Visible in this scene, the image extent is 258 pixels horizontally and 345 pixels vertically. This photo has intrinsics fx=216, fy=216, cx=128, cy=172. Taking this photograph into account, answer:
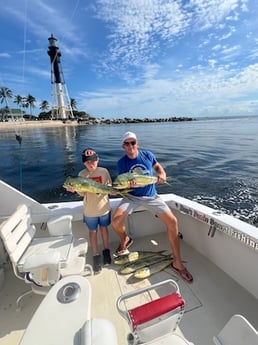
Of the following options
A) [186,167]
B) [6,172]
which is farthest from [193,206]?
[6,172]

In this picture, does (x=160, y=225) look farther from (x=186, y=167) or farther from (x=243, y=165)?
(x=243, y=165)

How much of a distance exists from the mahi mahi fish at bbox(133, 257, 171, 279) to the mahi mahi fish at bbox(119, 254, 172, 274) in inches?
1.7

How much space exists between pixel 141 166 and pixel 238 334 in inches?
80.5

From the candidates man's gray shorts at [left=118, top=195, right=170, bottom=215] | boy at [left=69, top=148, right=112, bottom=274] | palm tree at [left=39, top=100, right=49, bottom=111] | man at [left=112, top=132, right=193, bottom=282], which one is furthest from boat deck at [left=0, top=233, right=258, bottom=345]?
palm tree at [left=39, top=100, right=49, bottom=111]

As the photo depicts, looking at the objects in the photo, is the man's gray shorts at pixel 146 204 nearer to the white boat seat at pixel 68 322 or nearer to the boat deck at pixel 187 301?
the boat deck at pixel 187 301

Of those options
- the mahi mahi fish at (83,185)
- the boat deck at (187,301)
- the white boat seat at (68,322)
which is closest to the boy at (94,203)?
the mahi mahi fish at (83,185)

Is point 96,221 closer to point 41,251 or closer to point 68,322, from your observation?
point 41,251

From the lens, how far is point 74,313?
1.34 metres

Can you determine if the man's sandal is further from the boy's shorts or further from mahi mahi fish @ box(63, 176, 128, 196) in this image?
mahi mahi fish @ box(63, 176, 128, 196)

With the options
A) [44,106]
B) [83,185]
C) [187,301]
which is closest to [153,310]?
[187,301]

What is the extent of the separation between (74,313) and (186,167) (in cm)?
893

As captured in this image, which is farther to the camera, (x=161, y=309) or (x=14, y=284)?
(x=14, y=284)

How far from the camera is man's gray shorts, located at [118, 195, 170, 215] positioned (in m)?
2.80

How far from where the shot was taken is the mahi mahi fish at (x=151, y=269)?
2646 millimetres
